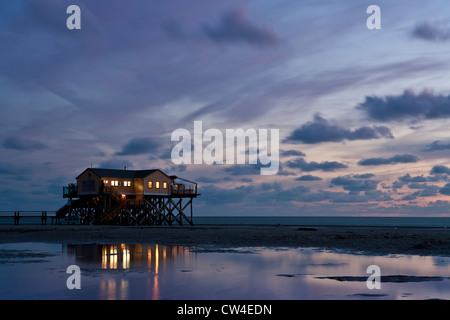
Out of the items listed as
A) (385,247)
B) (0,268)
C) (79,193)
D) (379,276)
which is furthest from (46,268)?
(79,193)

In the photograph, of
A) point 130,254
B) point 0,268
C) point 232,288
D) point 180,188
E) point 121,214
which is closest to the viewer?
point 232,288

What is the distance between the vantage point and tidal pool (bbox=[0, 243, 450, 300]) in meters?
12.9

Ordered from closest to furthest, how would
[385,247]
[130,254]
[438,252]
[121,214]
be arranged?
[130,254] → [438,252] → [385,247] → [121,214]

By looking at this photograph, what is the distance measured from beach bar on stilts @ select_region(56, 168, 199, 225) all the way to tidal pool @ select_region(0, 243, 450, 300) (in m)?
47.4

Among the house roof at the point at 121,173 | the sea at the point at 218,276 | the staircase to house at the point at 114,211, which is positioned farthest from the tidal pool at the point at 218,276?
the house roof at the point at 121,173

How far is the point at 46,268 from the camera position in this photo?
58.1 feet

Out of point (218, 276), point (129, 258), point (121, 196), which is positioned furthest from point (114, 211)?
point (218, 276)

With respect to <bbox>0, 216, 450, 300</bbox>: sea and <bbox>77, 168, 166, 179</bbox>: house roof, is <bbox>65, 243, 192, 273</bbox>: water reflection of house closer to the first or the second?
A: <bbox>0, 216, 450, 300</bbox>: sea

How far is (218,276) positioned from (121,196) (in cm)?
5674

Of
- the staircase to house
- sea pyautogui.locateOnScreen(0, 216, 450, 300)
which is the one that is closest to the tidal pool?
sea pyautogui.locateOnScreen(0, 216, 450, 300)

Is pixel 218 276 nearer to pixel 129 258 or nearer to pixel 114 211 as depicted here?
pixel 129 258

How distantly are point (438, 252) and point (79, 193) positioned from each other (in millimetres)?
58117
